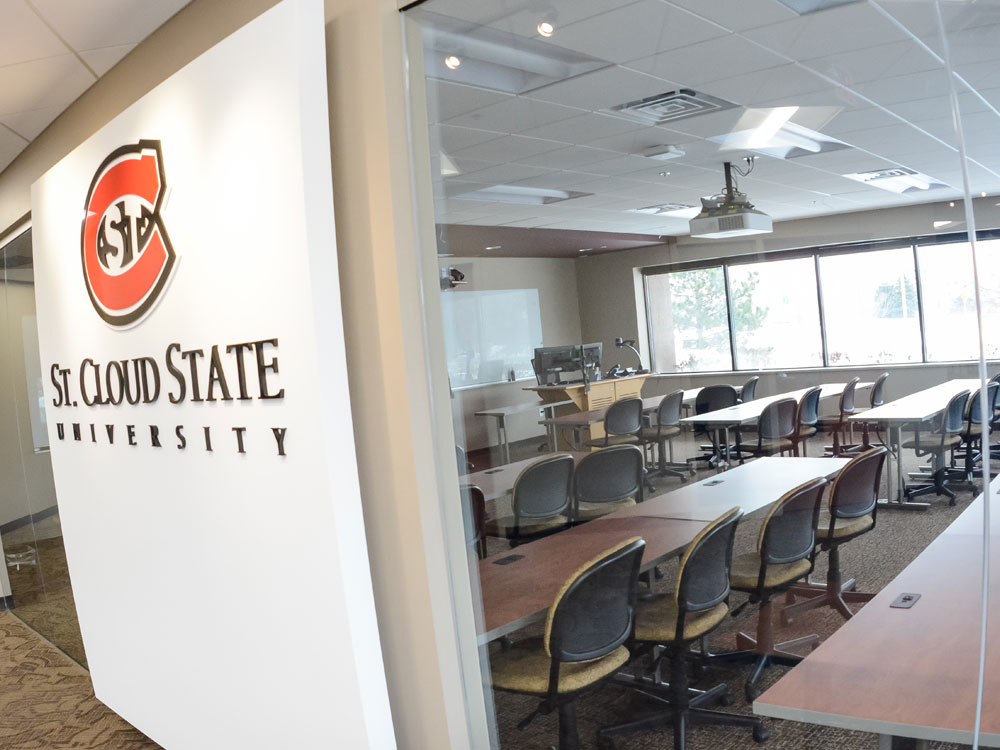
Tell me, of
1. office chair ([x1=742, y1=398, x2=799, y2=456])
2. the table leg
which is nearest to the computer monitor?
office chair ([x1=742, y1=398, x2=799, y2=456])

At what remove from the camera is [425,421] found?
8.00ft

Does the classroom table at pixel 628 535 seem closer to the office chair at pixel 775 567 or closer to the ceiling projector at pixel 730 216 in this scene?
the office chair at pixel 775 567

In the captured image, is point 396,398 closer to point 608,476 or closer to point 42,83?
point 608,476

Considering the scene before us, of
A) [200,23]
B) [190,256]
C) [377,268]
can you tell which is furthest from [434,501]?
[200,23]

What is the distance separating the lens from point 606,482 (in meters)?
2.35

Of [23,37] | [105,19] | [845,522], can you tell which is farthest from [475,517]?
[23,37]

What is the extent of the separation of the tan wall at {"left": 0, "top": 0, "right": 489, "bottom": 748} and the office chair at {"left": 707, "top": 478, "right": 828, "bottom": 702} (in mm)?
854

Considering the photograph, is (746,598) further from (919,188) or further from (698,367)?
(919,188)

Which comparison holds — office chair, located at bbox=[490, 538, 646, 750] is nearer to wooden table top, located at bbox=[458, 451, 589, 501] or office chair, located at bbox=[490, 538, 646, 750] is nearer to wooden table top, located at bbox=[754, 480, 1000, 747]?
wooden table top, located at bbox=[458, 451, 589, 501]

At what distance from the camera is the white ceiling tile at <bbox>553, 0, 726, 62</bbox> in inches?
76.8

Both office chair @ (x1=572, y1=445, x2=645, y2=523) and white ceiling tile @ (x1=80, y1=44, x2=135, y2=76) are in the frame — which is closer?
office chair @ (x1=572, y1=445, x2=645, y2=523)

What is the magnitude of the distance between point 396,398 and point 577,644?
90 centimetres

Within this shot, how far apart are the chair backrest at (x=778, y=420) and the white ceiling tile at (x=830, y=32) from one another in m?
0.74

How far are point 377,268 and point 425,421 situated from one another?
0.47 m
